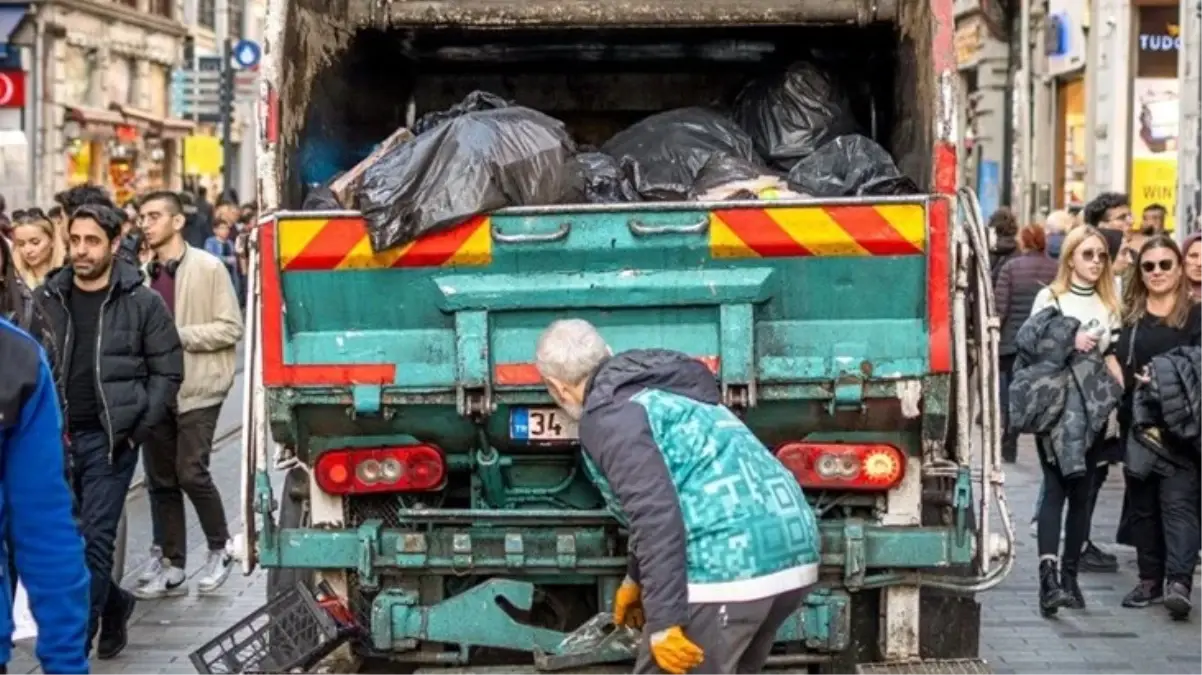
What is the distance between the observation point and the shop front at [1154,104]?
947 inches

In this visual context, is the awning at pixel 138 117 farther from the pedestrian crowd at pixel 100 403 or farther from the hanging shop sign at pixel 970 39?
the pedestrian crowd at pixel 100 403

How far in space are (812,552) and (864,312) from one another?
48.3 inches

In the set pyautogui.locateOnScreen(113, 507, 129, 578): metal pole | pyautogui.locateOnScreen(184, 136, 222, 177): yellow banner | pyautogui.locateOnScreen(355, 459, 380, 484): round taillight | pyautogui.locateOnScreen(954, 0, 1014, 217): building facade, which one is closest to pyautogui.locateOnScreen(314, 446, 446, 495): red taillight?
pyautogui.locateOnScreen(355, 459, 380, 484): round taillight

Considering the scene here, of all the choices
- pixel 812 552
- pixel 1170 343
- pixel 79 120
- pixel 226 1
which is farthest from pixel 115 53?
pixel 812 552

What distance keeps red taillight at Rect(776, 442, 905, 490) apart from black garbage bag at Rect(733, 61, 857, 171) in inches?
54.0

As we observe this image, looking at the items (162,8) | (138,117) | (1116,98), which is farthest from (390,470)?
(162,8)

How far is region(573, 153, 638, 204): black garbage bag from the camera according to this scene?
22.7 ft

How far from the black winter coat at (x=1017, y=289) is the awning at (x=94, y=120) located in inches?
1022

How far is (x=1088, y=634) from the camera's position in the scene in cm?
891

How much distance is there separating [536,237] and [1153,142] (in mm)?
19419

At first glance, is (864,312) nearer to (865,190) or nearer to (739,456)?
(865,190)

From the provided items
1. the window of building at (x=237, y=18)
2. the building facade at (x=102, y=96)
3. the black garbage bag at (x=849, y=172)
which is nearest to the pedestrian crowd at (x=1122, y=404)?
the black garbage bag at (x=849, y=172)

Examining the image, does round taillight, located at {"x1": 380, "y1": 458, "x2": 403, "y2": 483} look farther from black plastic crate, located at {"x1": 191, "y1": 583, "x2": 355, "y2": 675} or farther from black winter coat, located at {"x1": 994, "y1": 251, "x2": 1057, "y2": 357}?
black winter coat, located at {"x1": 994, "y1": 251, "x2": 1057, "y2": 357}

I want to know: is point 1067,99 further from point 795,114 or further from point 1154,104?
point 795,114
